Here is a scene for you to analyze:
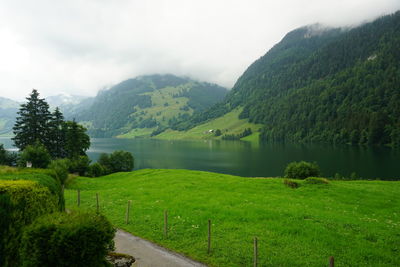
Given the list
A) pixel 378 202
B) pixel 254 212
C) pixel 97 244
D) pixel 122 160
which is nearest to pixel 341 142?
pixel 122 160

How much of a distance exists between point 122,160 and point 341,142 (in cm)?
16845

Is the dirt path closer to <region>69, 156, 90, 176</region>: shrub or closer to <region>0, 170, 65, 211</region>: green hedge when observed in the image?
<region>0, 170, 65, 211</region>: green hedge

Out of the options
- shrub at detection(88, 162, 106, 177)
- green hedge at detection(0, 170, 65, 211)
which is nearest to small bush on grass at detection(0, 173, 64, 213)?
green hedge at detection(0, 170, 65, 211)

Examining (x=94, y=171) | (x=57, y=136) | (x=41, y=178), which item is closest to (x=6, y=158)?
(x=57, y=136)

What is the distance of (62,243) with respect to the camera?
378 inches

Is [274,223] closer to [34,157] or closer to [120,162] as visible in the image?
[34,157]

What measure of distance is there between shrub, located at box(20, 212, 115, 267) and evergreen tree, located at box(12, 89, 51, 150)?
81738mm

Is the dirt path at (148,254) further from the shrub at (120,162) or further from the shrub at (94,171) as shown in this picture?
the shrub at (120,162)

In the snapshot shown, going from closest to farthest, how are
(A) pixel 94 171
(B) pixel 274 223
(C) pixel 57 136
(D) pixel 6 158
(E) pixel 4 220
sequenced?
(E) pixel 4 220
(B) pixel 274 223
(A) pixel 94 171
(D) pixel 6 158
(C) pixel 57 136

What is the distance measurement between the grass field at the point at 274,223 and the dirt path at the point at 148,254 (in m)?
0.73

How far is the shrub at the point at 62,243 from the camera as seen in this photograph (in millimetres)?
9617

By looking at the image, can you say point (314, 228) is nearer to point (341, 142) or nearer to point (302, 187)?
point (302, 187)

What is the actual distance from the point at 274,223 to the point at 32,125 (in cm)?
8660

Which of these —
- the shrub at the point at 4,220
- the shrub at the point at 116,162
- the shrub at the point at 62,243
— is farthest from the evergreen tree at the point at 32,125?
the shrub at the point at 62,243
